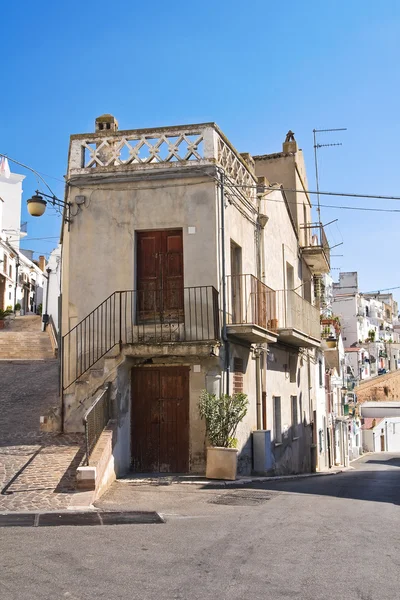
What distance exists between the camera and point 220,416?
42.3ft

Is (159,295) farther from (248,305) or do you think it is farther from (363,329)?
(363,329)

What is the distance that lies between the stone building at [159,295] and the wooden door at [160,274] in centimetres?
2

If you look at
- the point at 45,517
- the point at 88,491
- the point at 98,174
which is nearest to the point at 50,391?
the point at 98,174

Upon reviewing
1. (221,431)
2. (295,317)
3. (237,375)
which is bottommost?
(221,431)

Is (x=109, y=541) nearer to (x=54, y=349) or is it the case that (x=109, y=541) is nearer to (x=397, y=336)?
(x=54, y=349)

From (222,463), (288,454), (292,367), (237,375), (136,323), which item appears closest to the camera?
(222,463)

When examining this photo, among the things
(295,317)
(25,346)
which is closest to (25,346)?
(25,346)

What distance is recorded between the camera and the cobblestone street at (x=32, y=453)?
32.9 feet

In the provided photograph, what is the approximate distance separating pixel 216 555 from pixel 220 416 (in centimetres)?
608

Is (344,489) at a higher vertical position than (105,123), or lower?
lower

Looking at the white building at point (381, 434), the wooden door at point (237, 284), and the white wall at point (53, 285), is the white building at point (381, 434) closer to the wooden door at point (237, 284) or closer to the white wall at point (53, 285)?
the white wall at point (53, 285)

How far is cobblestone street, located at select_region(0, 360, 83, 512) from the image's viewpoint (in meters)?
10.0

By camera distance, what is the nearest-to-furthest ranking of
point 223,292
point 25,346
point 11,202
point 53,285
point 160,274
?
point 223,292 < point 160,274 < point 25,346 < point 53,285 < point 11,202

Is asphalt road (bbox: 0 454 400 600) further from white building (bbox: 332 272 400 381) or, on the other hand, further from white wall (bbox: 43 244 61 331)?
white building (bbox: 332 272 400 381)
